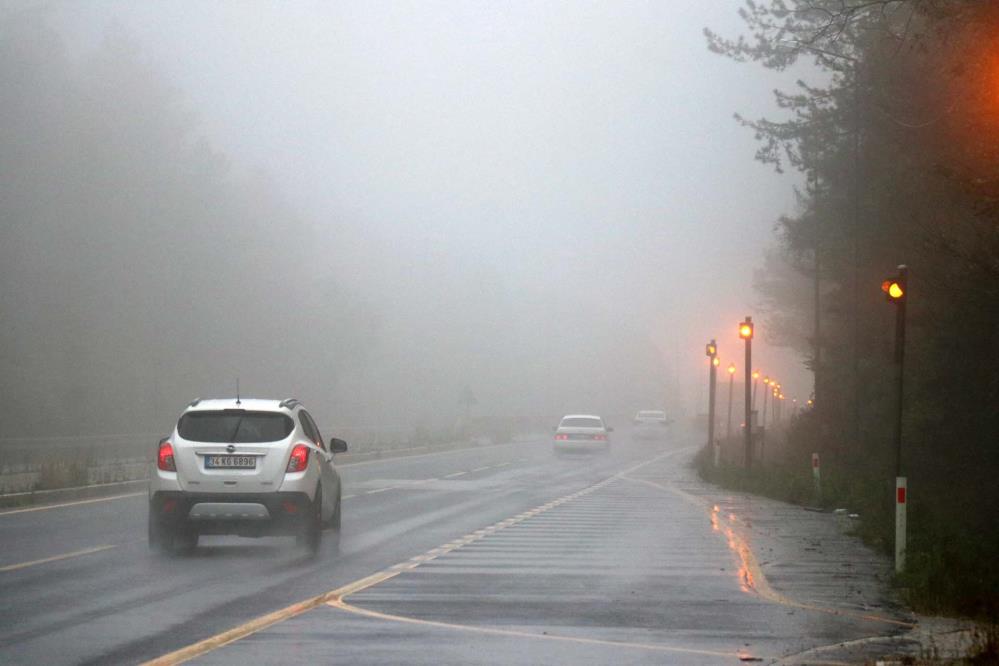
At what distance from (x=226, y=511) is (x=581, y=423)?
4398 cm

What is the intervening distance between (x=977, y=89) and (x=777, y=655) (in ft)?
63.2

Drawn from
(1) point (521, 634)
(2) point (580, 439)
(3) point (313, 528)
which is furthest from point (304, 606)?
(2) point (580, 439)

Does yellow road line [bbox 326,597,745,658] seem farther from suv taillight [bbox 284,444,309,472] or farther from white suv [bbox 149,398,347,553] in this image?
suv taillight [bbox 284,444,309,472]

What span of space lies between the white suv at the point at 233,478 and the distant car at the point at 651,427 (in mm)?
68804

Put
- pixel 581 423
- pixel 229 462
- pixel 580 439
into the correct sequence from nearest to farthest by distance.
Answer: pixel 229 462 < pixel 580 439 < pixel 581 423

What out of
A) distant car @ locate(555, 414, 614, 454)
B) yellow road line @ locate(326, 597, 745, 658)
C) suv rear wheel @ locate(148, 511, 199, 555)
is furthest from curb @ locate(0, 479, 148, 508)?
distant car @ locate(555, 414, 614, 454)

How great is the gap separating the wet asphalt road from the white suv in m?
0.45

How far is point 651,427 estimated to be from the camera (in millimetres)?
86188

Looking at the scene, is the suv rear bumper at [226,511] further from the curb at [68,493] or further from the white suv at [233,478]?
the curb at [68,493]

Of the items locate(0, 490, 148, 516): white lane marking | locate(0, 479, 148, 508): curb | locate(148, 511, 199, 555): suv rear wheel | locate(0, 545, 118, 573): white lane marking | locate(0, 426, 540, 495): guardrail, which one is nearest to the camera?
locate(0, 545, 118, 573): white lane marking

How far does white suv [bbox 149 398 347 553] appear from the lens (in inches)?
683

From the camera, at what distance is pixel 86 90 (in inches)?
2808

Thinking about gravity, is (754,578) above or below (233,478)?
below

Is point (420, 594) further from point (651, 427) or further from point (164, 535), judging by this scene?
point (651, 427)
